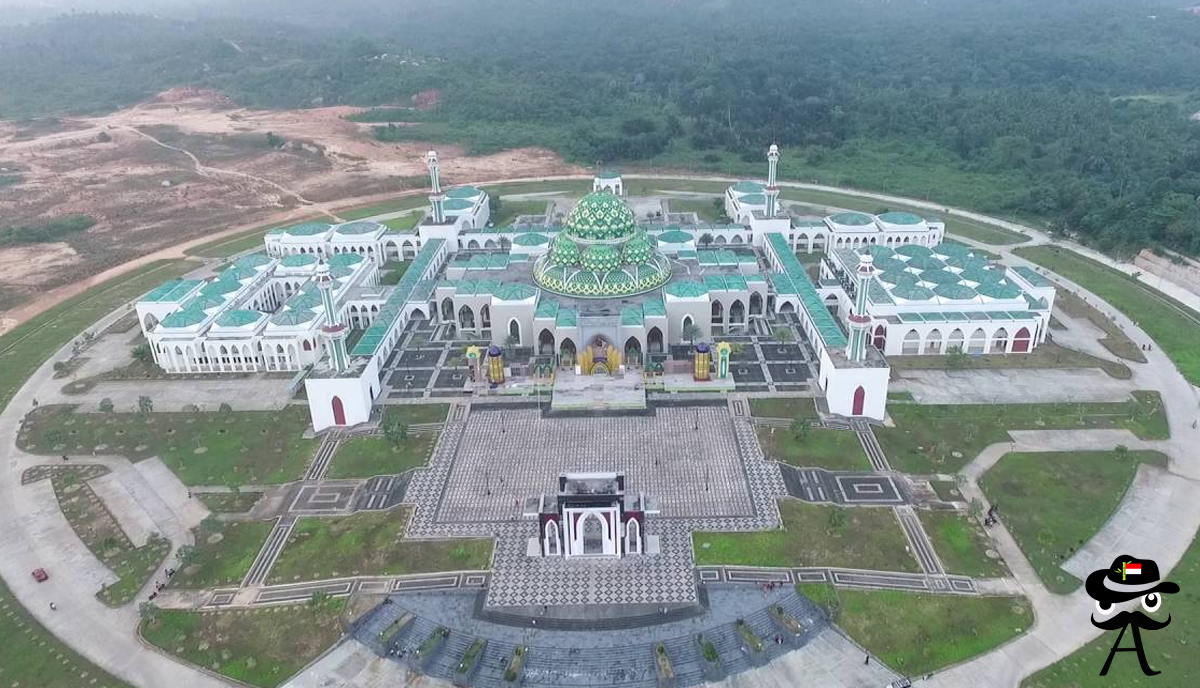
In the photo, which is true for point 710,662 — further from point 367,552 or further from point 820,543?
point 367,552

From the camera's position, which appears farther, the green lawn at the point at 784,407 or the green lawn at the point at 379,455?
the green lawn at the point at 784,407

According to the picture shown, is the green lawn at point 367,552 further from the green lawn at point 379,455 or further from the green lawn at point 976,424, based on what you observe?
the green lawn at point 976,424

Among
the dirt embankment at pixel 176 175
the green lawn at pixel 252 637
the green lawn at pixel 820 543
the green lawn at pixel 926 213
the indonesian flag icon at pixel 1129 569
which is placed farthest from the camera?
the dirt embankment at pixel 176 175

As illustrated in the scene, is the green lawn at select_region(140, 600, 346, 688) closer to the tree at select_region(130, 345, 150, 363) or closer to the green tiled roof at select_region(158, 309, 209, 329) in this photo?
the green tiled roof at select_region(158, 309, 209, 329)

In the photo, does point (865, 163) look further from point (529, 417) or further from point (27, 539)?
point (27, 539)

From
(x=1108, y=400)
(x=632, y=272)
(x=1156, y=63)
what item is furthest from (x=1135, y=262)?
(x=1156, y=63)

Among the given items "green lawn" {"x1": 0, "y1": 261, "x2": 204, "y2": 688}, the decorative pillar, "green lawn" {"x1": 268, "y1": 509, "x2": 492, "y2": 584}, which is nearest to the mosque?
the decorative pillar

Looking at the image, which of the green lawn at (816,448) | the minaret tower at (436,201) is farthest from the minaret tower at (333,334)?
the green lawn at (816,448)
